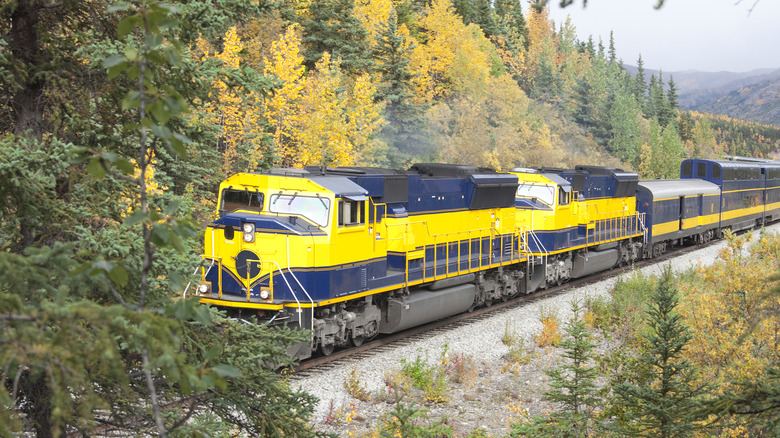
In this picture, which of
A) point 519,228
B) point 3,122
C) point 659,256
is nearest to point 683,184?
point 659,256

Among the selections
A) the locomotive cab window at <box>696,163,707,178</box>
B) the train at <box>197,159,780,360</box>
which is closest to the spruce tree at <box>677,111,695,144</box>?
the locomotive cab window at <box>696,163,707,178</box>

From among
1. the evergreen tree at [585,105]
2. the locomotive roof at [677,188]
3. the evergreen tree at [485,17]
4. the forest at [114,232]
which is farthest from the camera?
the evergreen tree at [485,17]

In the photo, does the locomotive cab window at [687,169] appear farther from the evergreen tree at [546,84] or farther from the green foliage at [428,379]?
the evergreen tree at [546,84]

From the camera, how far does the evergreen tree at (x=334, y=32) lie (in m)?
42.7

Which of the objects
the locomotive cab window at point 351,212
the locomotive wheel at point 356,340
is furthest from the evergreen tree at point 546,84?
the locomotive cab window at point 351,212

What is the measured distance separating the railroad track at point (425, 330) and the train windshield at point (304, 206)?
2.94 m

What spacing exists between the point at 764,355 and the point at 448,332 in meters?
7.51

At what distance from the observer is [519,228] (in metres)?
21.1

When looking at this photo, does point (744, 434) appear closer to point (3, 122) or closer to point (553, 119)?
point (3, 122)

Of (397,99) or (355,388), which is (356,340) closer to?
(355,388)

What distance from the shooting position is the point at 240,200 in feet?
46.2

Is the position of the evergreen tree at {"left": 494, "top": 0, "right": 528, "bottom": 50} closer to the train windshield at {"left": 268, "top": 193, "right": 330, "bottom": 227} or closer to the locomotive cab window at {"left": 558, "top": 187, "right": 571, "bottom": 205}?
the locomotive cab window at {"left": 558, "top": 187, "right": 571, "bottom": 205}

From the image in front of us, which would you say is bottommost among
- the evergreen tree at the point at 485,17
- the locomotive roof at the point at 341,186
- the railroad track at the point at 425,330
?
the railroad track at the point at 425,330

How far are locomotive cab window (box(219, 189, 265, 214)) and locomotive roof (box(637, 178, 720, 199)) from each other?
20.9 meters
